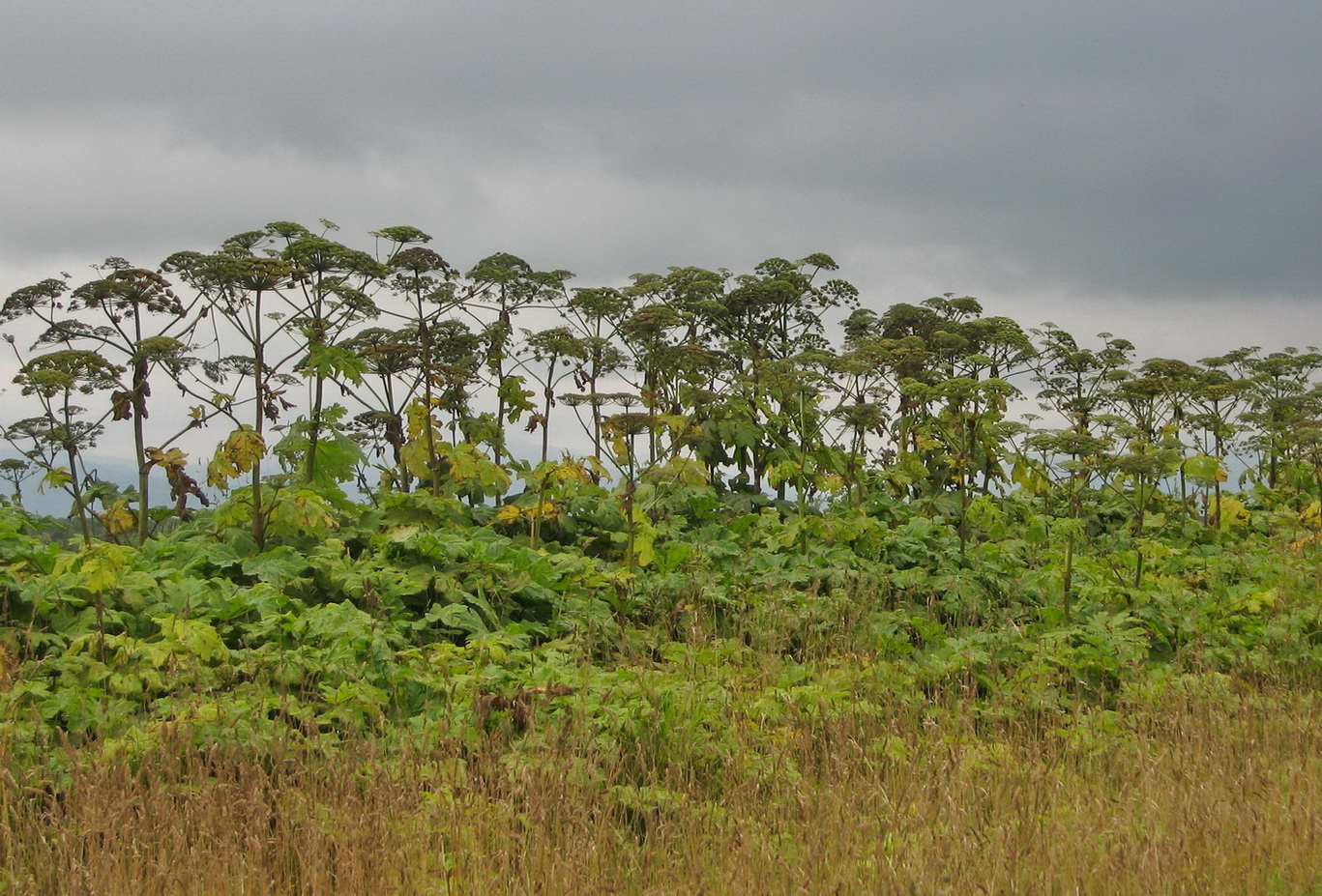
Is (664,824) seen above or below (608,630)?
below

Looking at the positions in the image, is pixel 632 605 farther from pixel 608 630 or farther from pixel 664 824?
pixel 664 824

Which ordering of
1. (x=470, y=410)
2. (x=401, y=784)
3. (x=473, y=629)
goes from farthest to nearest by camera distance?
1. (x=470, y=410)
2. (x=473, y=629)
3. (x=401, y=784)

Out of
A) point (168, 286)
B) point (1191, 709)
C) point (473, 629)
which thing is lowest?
point (1191, 709)

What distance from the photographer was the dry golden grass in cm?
389

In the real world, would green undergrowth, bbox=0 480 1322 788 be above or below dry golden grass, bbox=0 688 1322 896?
above

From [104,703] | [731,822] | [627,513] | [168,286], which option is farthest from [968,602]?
[168,286]

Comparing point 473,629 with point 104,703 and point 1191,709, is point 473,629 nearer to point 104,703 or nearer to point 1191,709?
point 104,703

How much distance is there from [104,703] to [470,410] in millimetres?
5458

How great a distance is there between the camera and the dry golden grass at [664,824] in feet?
12.8

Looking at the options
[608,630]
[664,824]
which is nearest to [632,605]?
[608,630]

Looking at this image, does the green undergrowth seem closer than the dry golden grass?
No

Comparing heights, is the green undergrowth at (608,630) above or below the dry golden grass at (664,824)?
above

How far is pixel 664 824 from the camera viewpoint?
4402mm

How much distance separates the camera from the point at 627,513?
330 inches
